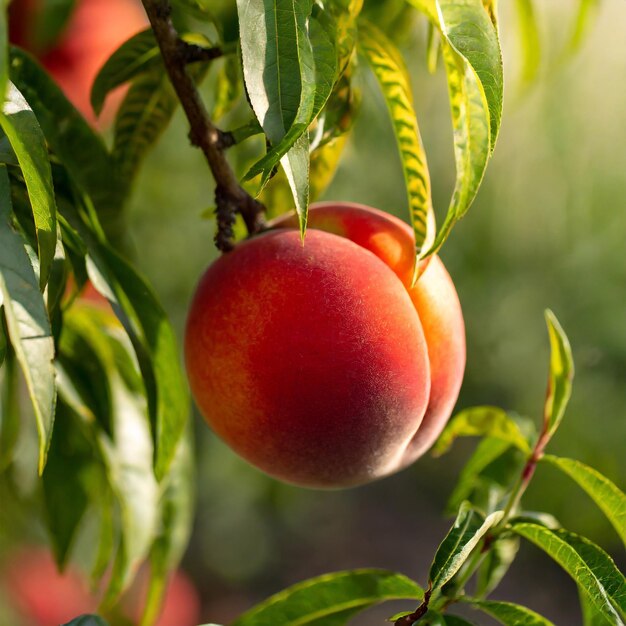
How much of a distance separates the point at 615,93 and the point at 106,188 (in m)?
1.93

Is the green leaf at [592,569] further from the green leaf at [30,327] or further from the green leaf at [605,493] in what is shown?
the green leaf at [30,327]

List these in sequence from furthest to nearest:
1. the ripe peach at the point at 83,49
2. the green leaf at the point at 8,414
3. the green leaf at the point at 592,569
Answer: the ripe peach at the point at 83,49
the green leaf at the point at 8,414
the green leaf at the point at 592,569

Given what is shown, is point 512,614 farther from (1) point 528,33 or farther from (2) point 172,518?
(1) point 528,33

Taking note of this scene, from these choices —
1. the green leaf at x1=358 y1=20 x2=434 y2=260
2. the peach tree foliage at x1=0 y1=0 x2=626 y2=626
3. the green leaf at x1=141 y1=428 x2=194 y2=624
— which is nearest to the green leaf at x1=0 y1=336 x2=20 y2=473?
the peach tree foliage at x1=0 y1=0 x2=626 y2=626

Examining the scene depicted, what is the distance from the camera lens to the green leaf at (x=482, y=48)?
1.26 ft

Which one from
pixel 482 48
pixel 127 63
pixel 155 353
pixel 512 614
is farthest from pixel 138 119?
pixel 512 614

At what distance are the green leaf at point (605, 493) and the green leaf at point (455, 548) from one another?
70mm

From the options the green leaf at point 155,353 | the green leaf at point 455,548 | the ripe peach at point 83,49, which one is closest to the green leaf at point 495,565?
the green leaf at point 455,548

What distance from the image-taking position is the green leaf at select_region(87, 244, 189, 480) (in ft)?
1.63

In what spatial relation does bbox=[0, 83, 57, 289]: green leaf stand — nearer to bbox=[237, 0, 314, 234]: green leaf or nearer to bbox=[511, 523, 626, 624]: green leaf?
bbox=[237, 0, 314, 234]: green leaf

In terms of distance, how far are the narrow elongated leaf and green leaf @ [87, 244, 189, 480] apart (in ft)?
0.20

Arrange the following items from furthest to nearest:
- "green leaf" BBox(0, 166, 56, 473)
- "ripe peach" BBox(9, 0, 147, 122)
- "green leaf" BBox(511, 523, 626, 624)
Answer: "ripe peach" BBox(9, 0, 147, 122) < "green leaf" BBox(511, 523, 626, 624) < "green leaf" BBox(0, 166, 56, 473)

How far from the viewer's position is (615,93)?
2195 millimetres

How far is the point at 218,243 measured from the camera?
0.52 m
